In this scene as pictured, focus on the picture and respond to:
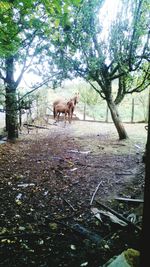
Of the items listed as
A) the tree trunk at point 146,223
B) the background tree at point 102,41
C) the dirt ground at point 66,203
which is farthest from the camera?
the background tree at point 102,41

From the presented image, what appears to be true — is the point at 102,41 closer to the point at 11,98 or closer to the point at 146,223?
the point at 11,98

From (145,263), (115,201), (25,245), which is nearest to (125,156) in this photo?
(115,201)

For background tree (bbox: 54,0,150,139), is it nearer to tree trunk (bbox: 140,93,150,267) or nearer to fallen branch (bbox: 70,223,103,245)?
fallen branch (bbox: 70,223,103,245)

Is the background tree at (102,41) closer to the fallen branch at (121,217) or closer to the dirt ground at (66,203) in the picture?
the dirt ground at (66,203)

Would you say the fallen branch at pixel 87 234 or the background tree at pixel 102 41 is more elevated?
the background tree at pixel 102 41

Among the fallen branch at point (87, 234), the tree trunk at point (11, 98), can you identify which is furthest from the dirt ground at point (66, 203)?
the tree trunk at point (11, 98)

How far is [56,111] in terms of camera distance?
19547 mm

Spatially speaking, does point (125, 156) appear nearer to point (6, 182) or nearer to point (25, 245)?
point (6, 182)

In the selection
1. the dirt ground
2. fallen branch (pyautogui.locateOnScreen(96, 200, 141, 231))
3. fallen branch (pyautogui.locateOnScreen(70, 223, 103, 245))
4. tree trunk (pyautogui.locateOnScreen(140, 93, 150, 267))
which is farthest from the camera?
fallen branch (pyautogui.locateOnScreen(96, 200, 141, 231))

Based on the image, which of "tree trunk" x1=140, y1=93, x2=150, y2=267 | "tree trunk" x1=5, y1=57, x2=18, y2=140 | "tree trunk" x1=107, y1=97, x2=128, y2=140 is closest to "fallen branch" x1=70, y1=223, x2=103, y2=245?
"tree trunk" x1=140, y1=93, x2=150, y2=267

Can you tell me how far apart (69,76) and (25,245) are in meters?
9.53

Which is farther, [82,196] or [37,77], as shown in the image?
[37,77]

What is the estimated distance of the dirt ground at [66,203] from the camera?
Result: 4273mm

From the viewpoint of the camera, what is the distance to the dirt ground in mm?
4273
